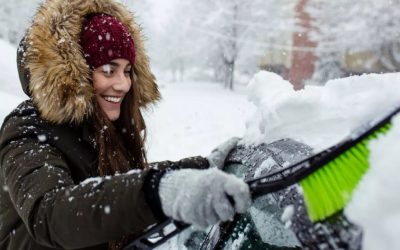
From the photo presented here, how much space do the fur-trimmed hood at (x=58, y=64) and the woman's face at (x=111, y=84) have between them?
0.08m

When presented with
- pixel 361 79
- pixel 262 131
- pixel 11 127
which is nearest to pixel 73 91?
pixel 11 127

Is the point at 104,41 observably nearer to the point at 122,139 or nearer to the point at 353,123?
the point at 122,139

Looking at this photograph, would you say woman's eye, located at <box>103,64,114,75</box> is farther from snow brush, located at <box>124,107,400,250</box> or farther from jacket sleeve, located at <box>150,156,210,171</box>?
snow brush, located at <box>124,107,400,250</box>

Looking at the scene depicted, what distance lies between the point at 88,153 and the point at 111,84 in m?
0.38

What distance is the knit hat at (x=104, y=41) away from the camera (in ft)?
6.68

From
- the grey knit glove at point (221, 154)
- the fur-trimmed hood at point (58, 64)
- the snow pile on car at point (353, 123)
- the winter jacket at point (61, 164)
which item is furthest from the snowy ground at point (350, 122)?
the fur-trimmed hood at point (58, 64)

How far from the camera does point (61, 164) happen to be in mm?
1599

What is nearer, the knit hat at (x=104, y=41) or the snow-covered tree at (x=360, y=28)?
the knit hat at (x=104, y=41)

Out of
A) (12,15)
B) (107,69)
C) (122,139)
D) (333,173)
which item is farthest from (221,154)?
(12,15)

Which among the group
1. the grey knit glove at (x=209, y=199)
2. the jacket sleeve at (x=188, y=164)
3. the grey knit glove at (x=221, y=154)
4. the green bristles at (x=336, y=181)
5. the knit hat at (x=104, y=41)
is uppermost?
the knit hat at (x=104, y=41)

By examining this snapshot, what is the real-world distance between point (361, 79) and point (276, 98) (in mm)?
444

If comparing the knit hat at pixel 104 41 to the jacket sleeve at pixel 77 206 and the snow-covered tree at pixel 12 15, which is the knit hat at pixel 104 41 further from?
the snow-covered tree at pixel 12 15

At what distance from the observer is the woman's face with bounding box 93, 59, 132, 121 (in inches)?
81.4

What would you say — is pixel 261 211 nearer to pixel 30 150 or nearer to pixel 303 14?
pixel 30 150
